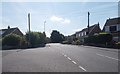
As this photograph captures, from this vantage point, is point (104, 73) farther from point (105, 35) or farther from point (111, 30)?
point (111, 30)

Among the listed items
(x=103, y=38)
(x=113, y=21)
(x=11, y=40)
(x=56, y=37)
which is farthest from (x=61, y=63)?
(x=56, y=37)

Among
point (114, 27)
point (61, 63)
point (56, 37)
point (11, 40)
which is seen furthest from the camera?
point (56, 37)

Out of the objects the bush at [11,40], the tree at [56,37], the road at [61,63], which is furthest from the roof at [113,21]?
the tree at [56,37]

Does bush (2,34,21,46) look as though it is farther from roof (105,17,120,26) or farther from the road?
roof (105,17,120,26)

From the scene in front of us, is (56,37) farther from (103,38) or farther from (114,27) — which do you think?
(103,38)

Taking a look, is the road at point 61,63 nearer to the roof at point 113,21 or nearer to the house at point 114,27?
the house at point 114,27

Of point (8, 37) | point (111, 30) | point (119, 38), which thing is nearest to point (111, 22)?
point (111, 30)

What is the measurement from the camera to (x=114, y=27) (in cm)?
6016

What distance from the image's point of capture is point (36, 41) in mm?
54844

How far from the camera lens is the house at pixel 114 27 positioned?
57.2 meters

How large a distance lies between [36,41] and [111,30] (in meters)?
22.4

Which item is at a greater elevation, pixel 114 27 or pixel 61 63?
pixel 114 27

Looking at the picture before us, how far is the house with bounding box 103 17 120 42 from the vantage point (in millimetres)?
57237

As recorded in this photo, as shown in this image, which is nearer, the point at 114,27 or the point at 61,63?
the point at 61,63
